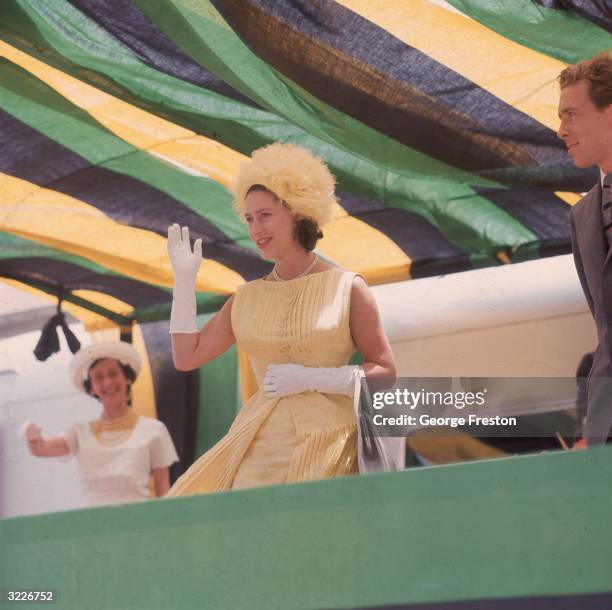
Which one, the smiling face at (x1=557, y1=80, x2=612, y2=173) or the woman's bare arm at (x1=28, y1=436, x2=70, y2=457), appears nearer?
the smiling face at (x1=557, y1=80, x2=612, y2=173)

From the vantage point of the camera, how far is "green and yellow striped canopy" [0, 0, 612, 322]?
3391mm

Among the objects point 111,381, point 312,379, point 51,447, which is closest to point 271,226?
point 312,379

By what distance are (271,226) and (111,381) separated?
7.07 feet

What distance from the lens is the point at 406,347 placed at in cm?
423

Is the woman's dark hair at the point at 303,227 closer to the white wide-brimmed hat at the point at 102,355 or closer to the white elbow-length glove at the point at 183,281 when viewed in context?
the white elbow-length glove at the point at 183,281

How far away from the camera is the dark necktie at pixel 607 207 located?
2.15 m

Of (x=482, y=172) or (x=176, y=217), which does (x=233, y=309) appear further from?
(x=176, y=217)

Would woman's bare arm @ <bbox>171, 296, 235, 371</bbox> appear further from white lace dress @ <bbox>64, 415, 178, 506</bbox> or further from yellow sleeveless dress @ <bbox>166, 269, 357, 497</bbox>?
white lace dress @ <bbox>64, 415, 178, 506</bbox>

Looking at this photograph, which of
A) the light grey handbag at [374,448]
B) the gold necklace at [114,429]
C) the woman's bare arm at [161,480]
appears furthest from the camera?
the gold necklace at [114,429]

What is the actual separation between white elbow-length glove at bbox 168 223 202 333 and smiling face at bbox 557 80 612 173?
94 cm

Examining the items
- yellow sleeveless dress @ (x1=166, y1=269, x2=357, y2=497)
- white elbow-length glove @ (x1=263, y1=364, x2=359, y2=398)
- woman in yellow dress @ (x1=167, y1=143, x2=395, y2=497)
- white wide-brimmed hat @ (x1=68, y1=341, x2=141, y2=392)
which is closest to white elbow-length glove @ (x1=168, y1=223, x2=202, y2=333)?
woman in yellow dress @ (x1=167, y1=143, x2=395, y2=497)

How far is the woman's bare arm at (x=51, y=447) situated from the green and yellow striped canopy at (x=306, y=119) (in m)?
0.80

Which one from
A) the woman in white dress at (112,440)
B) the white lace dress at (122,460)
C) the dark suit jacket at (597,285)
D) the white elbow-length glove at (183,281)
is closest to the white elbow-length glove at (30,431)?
the woman in white dress at (112,440)

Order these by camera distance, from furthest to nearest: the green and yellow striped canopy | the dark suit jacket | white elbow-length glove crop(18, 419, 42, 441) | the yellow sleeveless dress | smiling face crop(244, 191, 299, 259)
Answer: white elbow-length glove crop(18, 419, 42, 441) → the green and yellow striped canopy → smiling face crop(244, 191, 299, 259) → the yellow sleeveless dress → the dark suit jacket
